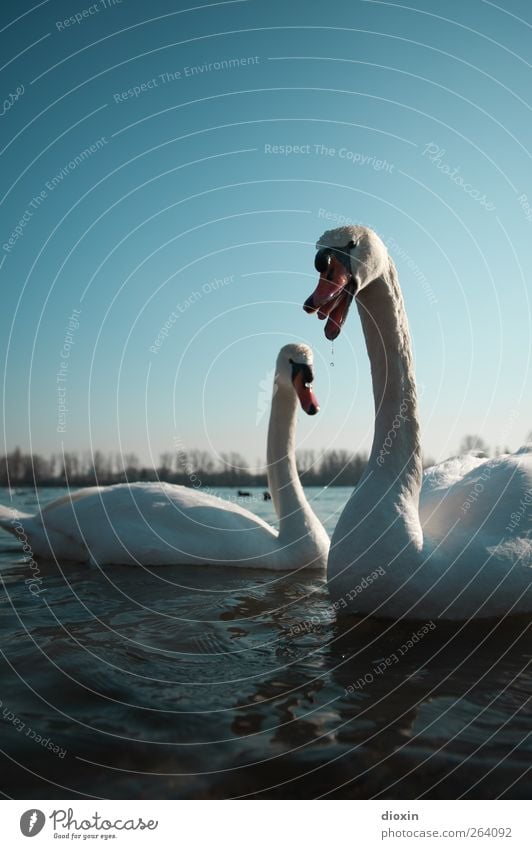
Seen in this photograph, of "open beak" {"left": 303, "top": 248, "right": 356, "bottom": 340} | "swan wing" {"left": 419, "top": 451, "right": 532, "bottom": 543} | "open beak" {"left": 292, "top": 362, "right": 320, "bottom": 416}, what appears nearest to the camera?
"open beak" {"left": 303, "top": 248, "right": 356, "bottom": 340}

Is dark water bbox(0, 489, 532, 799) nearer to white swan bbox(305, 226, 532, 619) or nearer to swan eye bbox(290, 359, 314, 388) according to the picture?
white swan bbox(305, 226, 532, 619)

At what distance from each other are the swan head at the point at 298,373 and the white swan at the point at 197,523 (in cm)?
2

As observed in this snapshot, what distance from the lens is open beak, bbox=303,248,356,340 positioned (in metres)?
4.70

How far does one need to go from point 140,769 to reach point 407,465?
346 cm

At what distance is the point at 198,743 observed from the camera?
3.35 m

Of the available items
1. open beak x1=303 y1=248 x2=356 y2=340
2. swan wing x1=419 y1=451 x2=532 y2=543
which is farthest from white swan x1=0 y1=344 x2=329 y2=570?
open beak x1=303 y1=248 x2=356 y2=340

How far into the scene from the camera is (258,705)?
3826 millimetres

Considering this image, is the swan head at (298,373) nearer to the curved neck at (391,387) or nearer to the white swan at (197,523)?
the white swan at (197,523)

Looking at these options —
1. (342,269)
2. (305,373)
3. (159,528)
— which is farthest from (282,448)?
(342,269)

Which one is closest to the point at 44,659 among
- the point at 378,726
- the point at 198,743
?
the point at 198,743

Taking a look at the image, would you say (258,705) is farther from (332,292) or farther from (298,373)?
(298,373)

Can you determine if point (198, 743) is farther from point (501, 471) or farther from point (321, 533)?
point (321, 533)
